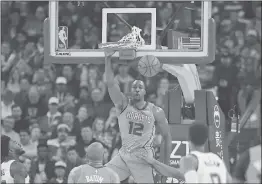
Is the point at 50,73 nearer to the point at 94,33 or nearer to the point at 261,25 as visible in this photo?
the point at 94,33

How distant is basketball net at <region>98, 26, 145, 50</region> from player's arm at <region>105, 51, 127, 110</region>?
185 mm

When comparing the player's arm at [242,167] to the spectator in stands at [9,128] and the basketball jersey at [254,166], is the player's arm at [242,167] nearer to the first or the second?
the basketball jersey at [254,166]

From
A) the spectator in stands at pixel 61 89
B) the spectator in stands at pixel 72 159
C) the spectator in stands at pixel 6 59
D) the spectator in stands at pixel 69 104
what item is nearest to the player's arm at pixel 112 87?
the spectator in stands at pixel 72 159

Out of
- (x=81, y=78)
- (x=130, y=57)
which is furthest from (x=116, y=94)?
(x=81, y=78)

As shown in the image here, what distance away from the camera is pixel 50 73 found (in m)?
16.8

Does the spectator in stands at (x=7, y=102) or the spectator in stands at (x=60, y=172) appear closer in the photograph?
the spectator in stands at (x=60, y=172)

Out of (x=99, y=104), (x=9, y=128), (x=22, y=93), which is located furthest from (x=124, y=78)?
(x=9, y=128)

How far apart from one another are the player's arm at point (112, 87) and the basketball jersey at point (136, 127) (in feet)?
0.38

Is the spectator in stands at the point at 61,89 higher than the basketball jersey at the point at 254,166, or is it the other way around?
the spectator in stands at the point at 61,89

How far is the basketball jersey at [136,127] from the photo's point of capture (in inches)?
434

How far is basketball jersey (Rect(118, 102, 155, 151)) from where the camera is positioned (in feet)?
36.2

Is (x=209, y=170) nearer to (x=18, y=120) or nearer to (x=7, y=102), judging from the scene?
(x=18, y=120)

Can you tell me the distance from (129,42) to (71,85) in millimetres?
5041

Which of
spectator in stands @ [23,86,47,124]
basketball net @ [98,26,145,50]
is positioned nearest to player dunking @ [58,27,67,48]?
basketball net @ [98,26,145,50]
